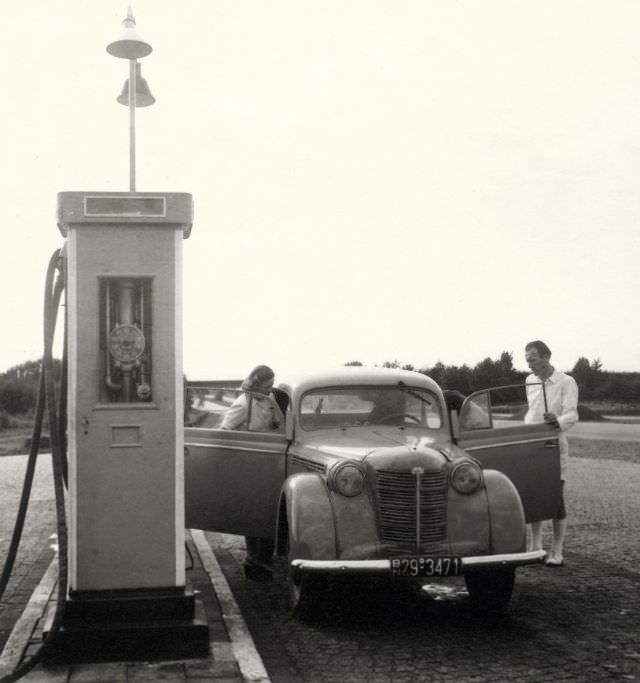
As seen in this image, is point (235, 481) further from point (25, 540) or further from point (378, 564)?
point (25, 540)

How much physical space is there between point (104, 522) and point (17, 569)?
349cm

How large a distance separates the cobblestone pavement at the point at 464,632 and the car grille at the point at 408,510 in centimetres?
58

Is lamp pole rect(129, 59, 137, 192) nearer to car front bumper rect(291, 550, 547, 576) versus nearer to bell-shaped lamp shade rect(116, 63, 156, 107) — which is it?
bell-shaped lamp shade rect(116, 63, 156, 107)

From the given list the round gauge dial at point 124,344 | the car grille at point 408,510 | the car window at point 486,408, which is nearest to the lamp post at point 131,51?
the round gauge dial at point 124,344

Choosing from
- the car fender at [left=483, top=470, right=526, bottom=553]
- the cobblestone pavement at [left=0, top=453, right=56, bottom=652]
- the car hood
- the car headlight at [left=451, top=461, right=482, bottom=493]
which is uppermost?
the car hood

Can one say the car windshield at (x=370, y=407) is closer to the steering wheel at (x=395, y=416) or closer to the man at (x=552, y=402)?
the steering wheel at (x=395, y=416)

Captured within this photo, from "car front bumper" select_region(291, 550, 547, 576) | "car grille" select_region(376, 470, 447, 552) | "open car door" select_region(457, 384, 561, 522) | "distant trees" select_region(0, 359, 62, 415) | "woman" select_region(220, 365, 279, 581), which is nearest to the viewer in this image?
"car front bumper" select_region(291, 550, 547, 576)

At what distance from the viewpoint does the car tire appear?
686 centimetres

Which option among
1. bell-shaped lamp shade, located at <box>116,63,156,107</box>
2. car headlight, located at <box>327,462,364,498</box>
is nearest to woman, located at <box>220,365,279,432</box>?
car headlight, located at <box>327,462,364,498</box>

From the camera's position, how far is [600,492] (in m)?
15.4

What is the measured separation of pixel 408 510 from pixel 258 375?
246 cm

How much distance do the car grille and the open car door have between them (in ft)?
4.02

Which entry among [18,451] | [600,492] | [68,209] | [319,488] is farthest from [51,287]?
[18,451]

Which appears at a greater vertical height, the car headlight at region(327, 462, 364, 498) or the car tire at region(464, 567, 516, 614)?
the car headlight at region(327, 462, 364, 498)
